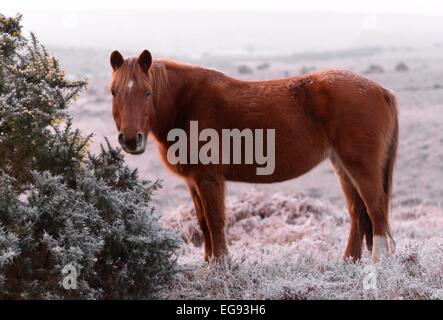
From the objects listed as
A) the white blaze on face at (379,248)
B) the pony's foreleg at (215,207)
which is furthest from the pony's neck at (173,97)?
the white blaze on face at (379,248)

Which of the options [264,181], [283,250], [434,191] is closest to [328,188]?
[434,191]

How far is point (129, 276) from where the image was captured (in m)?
5.14

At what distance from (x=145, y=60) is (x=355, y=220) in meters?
2.83

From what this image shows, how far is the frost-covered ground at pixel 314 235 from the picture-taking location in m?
5.47

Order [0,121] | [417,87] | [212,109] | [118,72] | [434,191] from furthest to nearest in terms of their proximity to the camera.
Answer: [417,87] → [434,191] → [212,109] → [118,72] → [0,121]

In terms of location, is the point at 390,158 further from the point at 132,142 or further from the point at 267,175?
the point at 132,142

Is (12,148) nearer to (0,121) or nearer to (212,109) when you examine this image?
(0,121)

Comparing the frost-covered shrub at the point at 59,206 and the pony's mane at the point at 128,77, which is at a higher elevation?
the pony's mane at the point at 128,77

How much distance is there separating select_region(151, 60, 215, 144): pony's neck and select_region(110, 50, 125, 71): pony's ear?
50 centimetres

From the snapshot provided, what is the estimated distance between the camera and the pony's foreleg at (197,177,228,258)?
6.17 m

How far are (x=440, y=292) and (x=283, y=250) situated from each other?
2338 millimetres

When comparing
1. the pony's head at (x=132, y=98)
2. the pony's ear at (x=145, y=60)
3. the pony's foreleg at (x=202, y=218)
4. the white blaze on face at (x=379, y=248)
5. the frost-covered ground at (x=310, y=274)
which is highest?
the pony's ear at (x=145, y=60)

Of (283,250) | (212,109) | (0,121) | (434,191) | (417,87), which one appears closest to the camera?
(0,121)

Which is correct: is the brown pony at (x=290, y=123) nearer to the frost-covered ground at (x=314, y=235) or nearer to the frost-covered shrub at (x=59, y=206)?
the frost-covered ground at (x=314, y=235)
